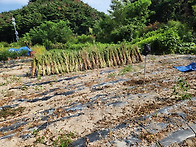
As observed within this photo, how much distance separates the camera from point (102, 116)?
2.98 meters

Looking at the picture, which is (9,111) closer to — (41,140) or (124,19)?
(41,140)

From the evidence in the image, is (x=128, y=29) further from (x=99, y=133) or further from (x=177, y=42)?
(x=99, y=133)

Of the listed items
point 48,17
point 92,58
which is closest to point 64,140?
point 92,58

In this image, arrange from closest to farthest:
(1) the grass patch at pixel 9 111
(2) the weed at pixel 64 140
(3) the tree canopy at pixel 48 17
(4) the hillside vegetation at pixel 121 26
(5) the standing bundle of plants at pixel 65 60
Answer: (2) the weed at pixel 64 140
(1) the grass patch at pixel 9 111
(5) the standing bundle of plants at pixel 65 60
(4) the hillside vegetation at pixel 121 26
(3) the tree canopy at pixel 48 17

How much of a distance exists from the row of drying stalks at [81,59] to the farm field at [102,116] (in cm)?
229

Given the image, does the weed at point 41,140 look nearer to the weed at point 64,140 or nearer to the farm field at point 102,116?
the farm field at point 102,116

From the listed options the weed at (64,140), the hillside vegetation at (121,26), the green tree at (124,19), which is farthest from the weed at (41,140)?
the green tree at (124,19)

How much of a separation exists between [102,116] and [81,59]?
4871mm

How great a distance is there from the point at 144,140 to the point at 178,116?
0.94 meters

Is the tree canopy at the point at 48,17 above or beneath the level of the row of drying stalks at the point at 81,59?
above

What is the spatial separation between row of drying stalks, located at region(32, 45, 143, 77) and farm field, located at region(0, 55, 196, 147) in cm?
229

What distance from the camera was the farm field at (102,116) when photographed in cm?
232

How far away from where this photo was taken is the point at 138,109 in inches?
121

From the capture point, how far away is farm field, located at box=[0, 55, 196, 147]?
2.32 m
